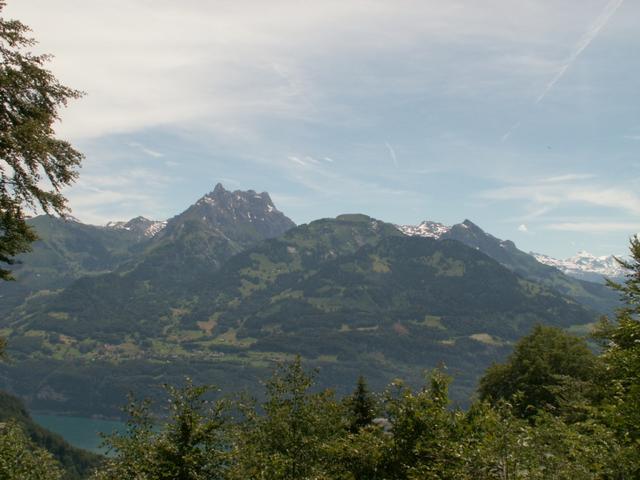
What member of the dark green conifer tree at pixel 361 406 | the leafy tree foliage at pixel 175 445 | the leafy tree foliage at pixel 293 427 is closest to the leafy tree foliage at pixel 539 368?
the dark green conifer tree at pixel 361 406

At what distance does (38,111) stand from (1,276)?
8130mm

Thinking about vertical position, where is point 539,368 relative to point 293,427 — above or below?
above

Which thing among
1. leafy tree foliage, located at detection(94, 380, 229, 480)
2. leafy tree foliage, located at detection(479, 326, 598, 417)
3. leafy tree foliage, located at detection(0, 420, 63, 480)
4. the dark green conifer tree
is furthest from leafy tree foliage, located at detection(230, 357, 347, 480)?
leafy tree foliage, located at detection(479, 326, 598, 417)

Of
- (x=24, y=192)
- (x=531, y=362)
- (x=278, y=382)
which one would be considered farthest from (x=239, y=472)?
(x=531, y=362)

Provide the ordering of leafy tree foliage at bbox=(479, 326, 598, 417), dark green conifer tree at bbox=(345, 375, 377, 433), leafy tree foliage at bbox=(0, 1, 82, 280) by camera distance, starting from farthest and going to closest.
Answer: leafy tree foliage at bbox=(479, 326, 598, 417) → dark green conifer tree at bbox=(345, 375, 377, 433) → leafy tree foliage at bbox=(0, 1, 82, 280)

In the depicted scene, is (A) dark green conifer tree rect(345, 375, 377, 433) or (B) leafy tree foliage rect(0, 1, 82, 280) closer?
(B) leafy tree foliage rect(0, 1, 82, 280)

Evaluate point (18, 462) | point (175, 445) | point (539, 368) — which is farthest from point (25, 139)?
point (539, 368)

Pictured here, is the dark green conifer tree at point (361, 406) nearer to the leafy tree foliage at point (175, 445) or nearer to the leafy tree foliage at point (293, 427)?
the leafy tree foliage at point (293, 427)

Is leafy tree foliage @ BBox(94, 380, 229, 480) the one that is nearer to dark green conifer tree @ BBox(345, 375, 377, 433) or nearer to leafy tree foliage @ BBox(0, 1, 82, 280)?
leafy tree foliage @ BBox(0, 1, 82, 280)

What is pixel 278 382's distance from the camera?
39.1 metres

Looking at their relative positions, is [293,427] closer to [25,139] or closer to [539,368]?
[25,139]

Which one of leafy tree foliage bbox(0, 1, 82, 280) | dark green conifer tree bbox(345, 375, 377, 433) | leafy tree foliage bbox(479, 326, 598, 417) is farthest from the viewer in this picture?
leafy tree foliage bbox(479, 326, 598, 417)

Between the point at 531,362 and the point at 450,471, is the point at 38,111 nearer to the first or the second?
the point at 450,471

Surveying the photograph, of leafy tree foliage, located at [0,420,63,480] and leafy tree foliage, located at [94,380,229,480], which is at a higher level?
leafy tree foliage, located at [94,380,229,480]
